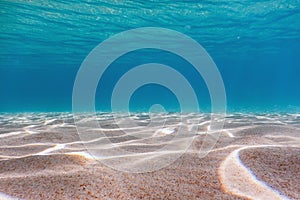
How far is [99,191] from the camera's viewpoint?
2033mm

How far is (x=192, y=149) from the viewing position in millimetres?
3578

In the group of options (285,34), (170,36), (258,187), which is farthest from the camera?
(285,34)

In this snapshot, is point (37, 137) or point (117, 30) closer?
point (37, 137)

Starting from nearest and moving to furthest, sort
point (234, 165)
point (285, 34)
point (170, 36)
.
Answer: point (234, 165), point (170, 36), point (285, 34)

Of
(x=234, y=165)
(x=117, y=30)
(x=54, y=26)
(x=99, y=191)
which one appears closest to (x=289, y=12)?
(x=117, y=30)

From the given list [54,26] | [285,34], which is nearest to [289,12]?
[285,34]

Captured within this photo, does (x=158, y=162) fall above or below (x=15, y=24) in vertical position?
below

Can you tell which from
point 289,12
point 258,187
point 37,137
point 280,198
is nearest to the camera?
point 280,198

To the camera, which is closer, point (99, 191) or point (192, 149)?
point (99, 191)

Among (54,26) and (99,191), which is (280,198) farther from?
(54,26)

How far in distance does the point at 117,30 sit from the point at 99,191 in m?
21.2

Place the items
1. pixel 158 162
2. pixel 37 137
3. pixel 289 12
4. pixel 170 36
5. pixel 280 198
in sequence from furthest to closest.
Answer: pixel 170 36, pixel 289 12, pixel 37 137, pixel 158 162, pixel 280 198

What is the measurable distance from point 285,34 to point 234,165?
29.7 m

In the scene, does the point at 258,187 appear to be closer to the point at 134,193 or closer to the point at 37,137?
the point at 134,193
